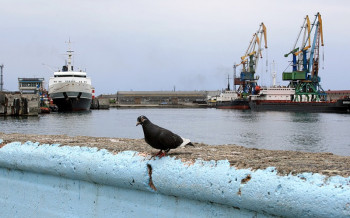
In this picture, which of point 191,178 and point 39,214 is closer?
point 191,178

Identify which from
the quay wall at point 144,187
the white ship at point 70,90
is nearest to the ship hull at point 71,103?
the white ship at point 70,90

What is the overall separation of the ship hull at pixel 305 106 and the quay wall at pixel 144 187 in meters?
73.4

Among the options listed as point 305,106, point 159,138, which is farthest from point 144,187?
point 305,106

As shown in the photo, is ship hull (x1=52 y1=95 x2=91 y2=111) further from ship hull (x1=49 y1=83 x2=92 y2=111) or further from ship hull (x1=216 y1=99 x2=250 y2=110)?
ship hull (x1=216 y1=99 x2=250 y2=110)

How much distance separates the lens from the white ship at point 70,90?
195 feet

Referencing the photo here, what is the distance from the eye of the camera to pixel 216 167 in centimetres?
203

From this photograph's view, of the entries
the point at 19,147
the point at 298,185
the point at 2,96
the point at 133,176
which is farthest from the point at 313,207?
the point at 2,96

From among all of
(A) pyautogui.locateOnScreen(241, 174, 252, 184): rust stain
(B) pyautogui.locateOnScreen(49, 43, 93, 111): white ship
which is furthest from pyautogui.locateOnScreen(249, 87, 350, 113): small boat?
(A) pyautogui.locateOnScreen(241, 174, 252, 184): rust stain

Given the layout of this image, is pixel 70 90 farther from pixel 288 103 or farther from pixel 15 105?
pixel 288 103

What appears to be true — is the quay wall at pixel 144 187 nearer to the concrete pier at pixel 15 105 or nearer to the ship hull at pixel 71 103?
the concrete pier at pixel 15 105

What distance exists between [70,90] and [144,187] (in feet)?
195

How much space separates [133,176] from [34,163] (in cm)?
85

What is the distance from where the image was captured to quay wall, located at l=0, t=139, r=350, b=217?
1.71 metres

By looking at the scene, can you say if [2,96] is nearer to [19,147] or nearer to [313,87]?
[19,147]
